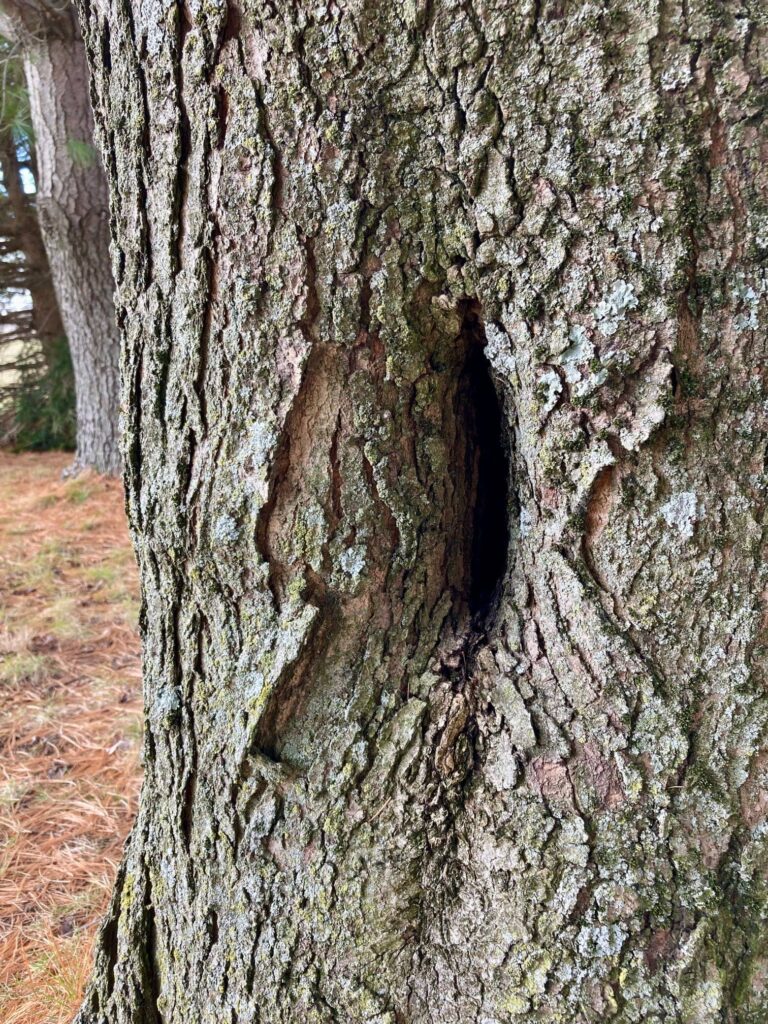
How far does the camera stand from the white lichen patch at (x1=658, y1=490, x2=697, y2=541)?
2.59 feet

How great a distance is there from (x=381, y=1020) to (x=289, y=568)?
58 cm

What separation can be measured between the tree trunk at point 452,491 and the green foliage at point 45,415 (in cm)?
670

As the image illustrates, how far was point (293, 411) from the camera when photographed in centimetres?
88

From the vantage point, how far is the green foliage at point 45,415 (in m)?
7.11

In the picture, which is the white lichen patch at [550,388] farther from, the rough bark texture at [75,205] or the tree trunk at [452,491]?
the rough bark texture at [75,205]

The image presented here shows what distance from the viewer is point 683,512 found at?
0.79 meters

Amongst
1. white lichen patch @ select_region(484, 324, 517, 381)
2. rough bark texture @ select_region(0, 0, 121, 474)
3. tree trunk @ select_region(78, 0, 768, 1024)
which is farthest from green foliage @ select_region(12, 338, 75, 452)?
white lichen patch @ select_region(484, 324, 517, 381)

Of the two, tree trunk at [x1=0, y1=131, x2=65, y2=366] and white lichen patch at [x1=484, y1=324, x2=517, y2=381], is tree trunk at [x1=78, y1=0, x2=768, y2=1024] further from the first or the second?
tree trunk at [x1=0, y1=131, x2=65, y2=366]

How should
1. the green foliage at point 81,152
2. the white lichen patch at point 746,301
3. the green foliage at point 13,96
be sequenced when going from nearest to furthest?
the white lichen patch at point 746,301
the green foliage at point 81,152
the green foliage at point 13,96

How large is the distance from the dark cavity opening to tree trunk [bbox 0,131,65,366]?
7.46 meters

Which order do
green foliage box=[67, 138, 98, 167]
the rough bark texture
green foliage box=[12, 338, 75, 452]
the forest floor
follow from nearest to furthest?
1. the forest floor
2. the rough bark texture
3. green foliage box=[67, 138, 98, 167]
4. green foliage box=[12, 338, 75, 452]

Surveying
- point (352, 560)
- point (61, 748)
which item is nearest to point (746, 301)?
point (352, 560)

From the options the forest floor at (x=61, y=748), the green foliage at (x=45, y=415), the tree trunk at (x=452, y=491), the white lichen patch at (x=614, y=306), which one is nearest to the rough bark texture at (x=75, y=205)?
the forest floor at (x=61, y=748)

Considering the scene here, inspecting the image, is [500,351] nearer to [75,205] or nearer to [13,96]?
[75,205]
